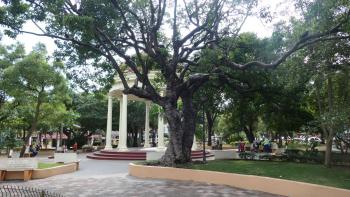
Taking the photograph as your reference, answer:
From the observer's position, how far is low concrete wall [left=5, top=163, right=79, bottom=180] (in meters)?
16.9

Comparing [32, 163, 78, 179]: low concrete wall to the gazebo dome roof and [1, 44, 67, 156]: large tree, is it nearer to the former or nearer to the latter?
[1, 44, 67, 156]: large tree

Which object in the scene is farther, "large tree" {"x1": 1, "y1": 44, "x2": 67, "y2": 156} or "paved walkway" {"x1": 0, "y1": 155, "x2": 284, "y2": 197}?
"large tree" {"x1": 1, "y1": 44, "x2": 67, "y2": 156}

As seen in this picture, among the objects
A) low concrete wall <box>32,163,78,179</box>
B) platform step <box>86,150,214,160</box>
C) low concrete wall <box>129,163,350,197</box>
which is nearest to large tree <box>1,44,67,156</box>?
low concrete wall <box>32,163,78,179</box>

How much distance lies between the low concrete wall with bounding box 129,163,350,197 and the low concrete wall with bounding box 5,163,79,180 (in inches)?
154

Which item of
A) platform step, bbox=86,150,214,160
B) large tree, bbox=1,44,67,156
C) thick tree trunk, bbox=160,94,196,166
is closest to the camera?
thick tree trunk, bbox=160,94,196,166

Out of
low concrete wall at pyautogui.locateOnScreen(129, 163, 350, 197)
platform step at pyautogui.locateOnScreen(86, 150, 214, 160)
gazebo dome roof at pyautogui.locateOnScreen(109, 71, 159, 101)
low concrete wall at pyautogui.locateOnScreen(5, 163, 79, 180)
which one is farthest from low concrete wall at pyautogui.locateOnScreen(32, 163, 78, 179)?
gazebo dome roof at pyautogui.locateOnScreen(109, 71, 159, 101)

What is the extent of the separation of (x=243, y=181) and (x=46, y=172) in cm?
964

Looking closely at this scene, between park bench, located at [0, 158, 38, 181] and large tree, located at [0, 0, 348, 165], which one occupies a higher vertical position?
large tree, located at [0, 0, 348, 165]

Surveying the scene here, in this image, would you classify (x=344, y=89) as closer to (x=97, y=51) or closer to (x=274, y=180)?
(x=274, y=180)

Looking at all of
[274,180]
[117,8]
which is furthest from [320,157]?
[117,8]

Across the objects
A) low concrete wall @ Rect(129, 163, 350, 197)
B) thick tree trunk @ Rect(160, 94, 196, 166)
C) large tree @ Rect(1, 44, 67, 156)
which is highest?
large tree @ Rect(1, 44, 67, 156)

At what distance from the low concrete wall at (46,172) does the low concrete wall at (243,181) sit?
3921mm

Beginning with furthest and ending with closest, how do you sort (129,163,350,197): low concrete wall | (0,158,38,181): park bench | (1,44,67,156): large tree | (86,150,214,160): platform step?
(86,150,214,160): platform step
(1,44,67,156): large tree
(0,158,38,181): park bench
(129,163,350,197): low concrete wall

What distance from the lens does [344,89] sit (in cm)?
1784
